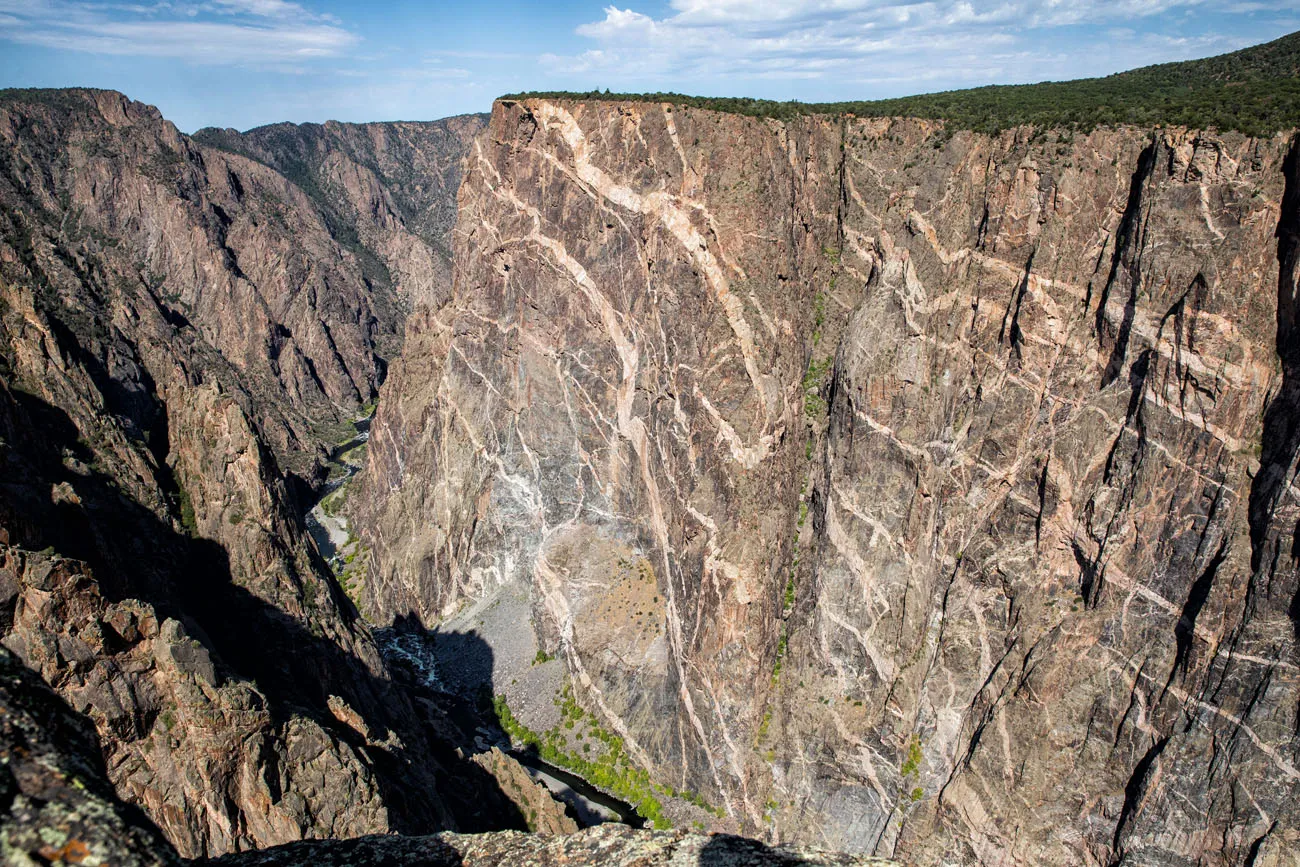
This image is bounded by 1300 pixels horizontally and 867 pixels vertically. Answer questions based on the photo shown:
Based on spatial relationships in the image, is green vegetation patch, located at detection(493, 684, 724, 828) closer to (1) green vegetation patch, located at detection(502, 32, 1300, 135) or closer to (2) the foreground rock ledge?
(2) the foreground rock ledge

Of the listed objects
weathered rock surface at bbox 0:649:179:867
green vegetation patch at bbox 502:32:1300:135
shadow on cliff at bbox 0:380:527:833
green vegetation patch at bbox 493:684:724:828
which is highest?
green vegetation patch at bbox 502:32:1300:135

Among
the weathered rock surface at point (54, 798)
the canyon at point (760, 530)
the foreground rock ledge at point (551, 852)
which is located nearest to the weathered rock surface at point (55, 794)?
the weathered rock surface at point (54, 798)

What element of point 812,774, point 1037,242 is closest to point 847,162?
point 1037,242

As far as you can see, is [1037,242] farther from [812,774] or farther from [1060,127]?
[812,774]

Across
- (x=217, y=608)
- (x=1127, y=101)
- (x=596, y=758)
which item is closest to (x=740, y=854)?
(x=217, y=608)

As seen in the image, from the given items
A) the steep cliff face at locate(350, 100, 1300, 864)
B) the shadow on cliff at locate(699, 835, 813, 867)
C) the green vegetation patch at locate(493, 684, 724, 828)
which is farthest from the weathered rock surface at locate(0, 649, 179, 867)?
the green vegetation patch at locate(493, 684, 724, 828)

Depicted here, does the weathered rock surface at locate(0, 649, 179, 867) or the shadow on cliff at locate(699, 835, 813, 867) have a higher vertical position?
the weathered rock surface at locate(0, 649, 179, 867)

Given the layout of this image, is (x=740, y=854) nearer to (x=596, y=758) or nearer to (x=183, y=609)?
(x=183, y=609)
